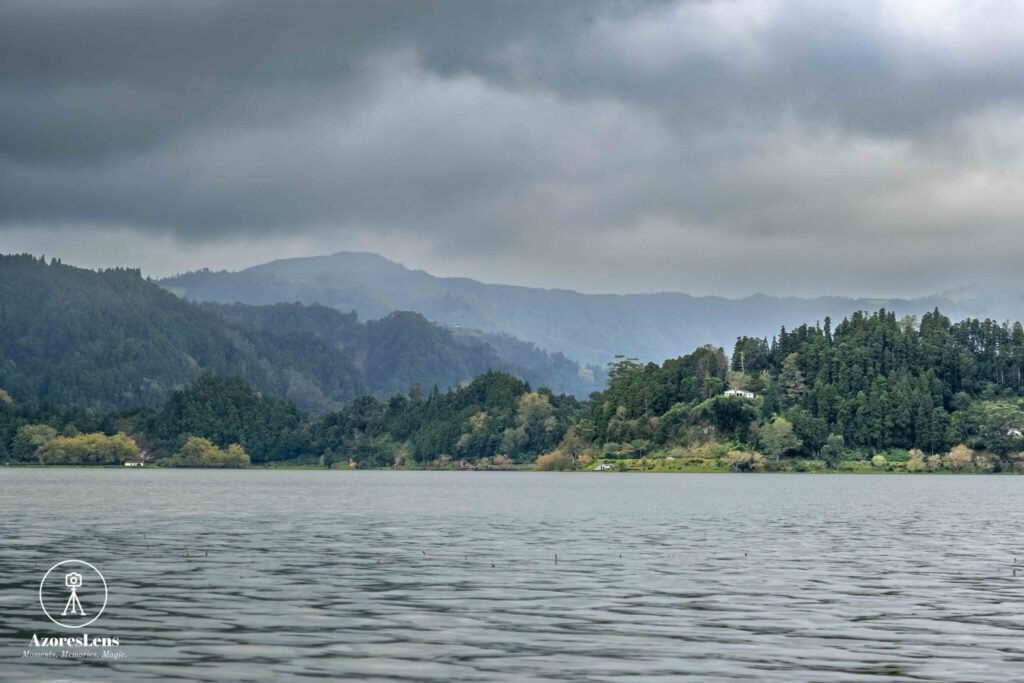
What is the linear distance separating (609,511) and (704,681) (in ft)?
371

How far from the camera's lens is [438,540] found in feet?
331

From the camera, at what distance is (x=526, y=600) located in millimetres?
62219

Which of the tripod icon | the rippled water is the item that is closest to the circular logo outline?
the rippled water

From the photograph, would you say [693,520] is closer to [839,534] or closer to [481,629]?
[839,534]

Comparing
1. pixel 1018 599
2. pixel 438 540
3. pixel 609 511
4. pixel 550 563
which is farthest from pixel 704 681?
pixel 609 511

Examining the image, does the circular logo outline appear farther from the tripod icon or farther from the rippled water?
the tripod icon

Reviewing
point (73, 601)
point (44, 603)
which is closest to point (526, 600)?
point (73, 601)

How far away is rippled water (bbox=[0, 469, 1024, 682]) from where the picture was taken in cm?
4472

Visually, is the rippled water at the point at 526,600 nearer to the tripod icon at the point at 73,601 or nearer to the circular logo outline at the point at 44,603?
the circular logo outline at the point at 44,603

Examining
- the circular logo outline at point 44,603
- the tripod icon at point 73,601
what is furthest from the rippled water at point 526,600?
the tripod icon at point 73,601

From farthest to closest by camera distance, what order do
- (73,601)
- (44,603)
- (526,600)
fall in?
(526,600), (44,603), (73,601)

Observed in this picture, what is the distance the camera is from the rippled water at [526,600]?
147 ft

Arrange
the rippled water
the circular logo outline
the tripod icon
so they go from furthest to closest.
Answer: the tripod icon
the circular logo outline
the rippled water

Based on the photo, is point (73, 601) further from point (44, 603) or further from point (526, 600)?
point (526, 600)
